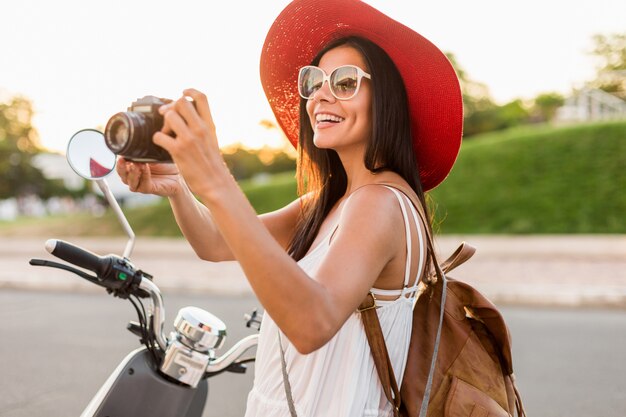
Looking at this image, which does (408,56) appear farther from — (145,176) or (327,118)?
(145,176)

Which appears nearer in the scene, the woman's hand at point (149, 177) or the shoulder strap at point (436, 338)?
the shoulder strap at point (436, 338)

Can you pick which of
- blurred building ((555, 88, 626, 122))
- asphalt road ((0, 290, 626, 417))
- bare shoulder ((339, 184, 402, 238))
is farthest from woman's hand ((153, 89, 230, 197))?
blurred building ((555, 88, 626, 122))

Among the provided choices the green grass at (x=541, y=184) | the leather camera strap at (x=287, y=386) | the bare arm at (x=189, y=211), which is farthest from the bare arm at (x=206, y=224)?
the green grass at (x=541, y=184)

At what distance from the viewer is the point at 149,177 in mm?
1622

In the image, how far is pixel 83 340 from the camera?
6199 millimetres

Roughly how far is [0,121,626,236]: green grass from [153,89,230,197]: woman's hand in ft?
44.8

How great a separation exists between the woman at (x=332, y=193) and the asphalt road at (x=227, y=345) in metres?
2.68

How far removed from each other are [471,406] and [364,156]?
588mm

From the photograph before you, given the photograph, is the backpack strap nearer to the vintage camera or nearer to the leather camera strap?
the leather camera strap

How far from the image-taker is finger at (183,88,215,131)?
1.09 meters

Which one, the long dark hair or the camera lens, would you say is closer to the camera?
the camera lens

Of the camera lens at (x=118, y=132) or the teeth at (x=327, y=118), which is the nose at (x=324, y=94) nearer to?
the teeth at (x=327, y=118)

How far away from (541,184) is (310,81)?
1562 centimetres

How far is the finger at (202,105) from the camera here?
3.57 feet
